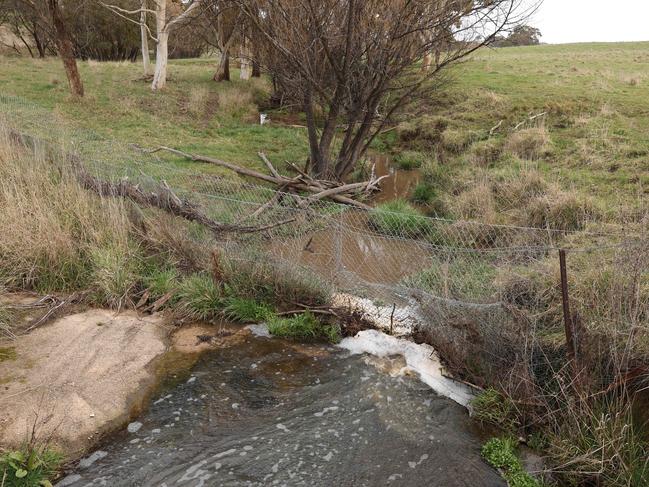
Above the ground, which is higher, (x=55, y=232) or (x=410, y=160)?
(x=410, y=160)

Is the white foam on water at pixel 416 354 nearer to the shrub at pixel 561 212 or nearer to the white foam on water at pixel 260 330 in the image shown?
the white foam on water at pixel 260 330

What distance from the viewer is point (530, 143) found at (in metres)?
12.3

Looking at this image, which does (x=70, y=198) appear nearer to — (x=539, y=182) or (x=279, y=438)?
(x=279, y=438)

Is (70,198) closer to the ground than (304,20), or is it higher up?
closer to the ground

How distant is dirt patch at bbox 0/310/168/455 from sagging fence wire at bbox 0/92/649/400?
1495 mm

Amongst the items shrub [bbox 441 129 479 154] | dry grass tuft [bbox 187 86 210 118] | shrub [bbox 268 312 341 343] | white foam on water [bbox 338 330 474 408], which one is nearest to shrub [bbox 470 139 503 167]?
shrub [bbox 441 129 479 154]

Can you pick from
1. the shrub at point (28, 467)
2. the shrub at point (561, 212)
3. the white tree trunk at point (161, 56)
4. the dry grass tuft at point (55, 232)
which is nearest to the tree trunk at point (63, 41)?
the white tree trunk at point (161, 56)

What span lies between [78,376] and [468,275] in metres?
4.12

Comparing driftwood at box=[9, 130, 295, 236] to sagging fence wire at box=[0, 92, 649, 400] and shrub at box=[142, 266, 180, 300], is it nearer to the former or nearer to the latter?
sagging fence wire at box=[0, 92, 649, 400]

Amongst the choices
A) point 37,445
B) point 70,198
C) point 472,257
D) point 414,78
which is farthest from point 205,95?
point 37,445

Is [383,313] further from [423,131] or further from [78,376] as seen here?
[423,131]

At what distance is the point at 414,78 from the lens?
14.5 meters

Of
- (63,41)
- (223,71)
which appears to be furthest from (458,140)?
(223,71)

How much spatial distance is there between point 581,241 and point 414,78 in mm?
8288
